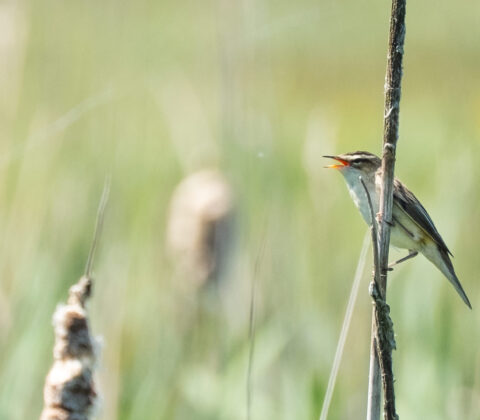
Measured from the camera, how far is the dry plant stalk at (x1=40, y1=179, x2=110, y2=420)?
1053 mm

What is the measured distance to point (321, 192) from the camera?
108 inches

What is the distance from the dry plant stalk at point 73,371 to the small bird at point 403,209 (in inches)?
47.7

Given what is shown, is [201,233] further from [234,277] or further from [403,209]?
[403,209]

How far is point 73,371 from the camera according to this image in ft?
3.50

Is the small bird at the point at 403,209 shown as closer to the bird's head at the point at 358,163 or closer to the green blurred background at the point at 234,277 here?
the bird's head at the point at 358,163

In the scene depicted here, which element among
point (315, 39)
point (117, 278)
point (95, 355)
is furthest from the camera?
point (315, 39)

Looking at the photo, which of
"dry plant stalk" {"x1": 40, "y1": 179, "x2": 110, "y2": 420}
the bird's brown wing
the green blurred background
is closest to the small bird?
the bird's brown wing

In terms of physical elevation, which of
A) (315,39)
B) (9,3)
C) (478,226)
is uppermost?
(315,39)

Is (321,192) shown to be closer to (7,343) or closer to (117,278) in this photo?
(117,278)

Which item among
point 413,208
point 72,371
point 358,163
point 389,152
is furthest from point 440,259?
point 72,371

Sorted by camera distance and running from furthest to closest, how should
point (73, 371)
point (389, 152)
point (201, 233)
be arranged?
point (201, 233) < point (389, 152) < point (73, 371)

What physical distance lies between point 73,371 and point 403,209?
1.41m

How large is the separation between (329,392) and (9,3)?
77.4 inches

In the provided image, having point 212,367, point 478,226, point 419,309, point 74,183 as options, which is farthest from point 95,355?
point 74,183
